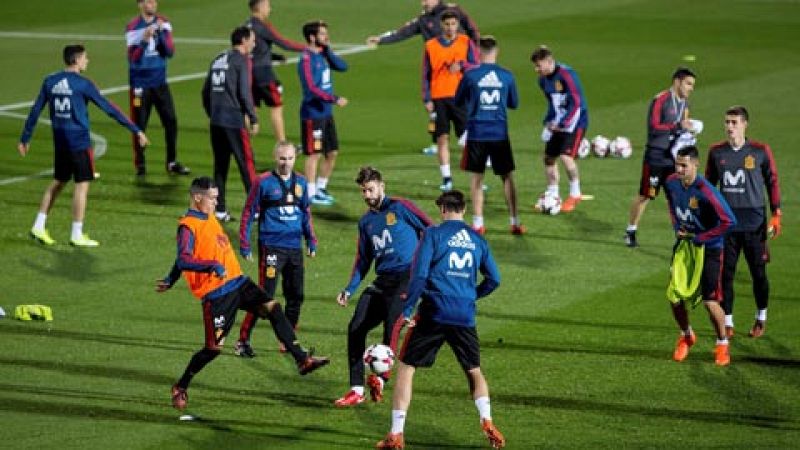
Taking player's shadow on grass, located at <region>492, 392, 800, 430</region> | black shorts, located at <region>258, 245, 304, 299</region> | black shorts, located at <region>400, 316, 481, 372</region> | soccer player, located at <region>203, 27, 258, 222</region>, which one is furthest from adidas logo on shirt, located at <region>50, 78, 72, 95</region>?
black shorts, located at <region>400, 316, 481, 372</region>

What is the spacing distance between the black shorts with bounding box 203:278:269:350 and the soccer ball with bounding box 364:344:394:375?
46.7 inches

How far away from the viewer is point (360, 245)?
15.5 meters

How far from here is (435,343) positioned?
46.0 ft

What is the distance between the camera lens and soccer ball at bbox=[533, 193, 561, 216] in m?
23.5

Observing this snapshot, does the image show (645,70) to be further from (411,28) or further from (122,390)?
(122,390)

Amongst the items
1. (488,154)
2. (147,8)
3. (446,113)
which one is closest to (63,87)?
(147,8)

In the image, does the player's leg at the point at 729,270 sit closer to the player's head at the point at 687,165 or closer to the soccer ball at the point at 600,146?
the player's head at the point at 687,165

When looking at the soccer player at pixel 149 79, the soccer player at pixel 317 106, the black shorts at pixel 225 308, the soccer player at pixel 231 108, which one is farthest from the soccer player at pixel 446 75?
the black shorts at pixel 225 308

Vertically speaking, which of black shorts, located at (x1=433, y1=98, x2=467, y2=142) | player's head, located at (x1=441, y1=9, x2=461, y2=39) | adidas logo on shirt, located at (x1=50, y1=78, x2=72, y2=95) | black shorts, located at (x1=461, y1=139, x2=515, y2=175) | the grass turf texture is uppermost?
player's head, located at (x1=441, y1=9, x2=461, y2=39)

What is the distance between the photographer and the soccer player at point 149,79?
2603 cm

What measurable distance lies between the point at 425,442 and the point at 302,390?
77.9 inches

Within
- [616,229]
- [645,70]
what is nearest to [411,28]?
[616,229]

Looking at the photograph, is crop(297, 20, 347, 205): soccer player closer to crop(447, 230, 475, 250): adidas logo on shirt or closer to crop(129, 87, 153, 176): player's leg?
crop(129, 87, 153, 176): player's leg

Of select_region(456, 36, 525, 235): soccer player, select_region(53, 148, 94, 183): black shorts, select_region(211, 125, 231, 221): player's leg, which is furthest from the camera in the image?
select_region(211, 125, 231, 221): player's leg
